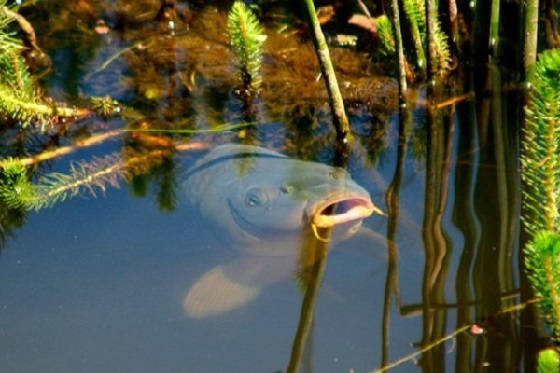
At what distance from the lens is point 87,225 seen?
12.2 feet

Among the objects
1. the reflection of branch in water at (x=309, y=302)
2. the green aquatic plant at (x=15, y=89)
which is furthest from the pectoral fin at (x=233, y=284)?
the green aquatic plant at (x=15, y=89)

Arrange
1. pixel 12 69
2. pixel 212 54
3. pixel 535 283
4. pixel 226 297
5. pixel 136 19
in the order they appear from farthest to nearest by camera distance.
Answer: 1. pixel 136 19
2. pixel 212 54
3. pixel 12 69
4. pixel 226 297
5. pixel 535 283

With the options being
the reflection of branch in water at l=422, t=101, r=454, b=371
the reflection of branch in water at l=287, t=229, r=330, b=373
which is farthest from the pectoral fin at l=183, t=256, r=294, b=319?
the reflection of branch in water at l=422, t=101, r=454, b=371

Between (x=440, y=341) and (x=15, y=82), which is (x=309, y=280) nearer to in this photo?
(x=440, y=341)

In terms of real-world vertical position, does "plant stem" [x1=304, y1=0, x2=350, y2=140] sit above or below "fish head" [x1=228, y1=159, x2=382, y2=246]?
above

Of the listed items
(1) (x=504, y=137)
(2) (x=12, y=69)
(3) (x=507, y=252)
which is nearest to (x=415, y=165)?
(1) (x=504, y=137)

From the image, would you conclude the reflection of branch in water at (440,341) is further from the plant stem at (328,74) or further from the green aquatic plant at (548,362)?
the plant stem at (328,74)

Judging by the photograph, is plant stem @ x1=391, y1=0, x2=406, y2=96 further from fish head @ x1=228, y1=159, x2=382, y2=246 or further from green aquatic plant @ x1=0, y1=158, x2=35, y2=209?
green aquatic plant @ x1=0, y1=158, x2=35, y2=209

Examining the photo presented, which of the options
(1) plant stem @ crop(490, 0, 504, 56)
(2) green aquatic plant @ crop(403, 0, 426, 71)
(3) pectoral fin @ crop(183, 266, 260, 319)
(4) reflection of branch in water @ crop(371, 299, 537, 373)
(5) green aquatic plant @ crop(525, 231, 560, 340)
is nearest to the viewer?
(5) green aquatic plant @ crop(525, 231, 560, 340)

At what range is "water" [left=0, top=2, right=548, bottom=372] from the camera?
118 inches

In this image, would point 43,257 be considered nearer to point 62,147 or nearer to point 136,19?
point 62,147

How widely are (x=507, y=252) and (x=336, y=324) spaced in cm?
77

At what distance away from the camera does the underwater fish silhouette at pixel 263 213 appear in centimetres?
335

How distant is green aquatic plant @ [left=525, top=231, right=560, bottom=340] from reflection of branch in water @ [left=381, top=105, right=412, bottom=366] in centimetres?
58
